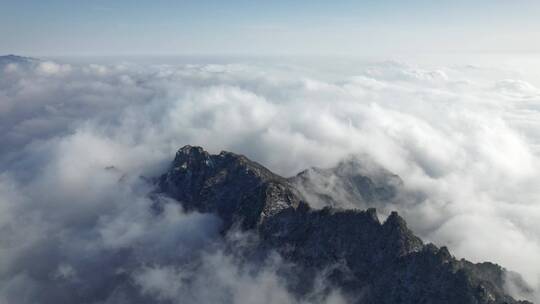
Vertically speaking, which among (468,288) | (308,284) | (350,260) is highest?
(468,288)

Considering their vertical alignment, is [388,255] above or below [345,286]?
above

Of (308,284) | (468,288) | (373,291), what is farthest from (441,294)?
(308,284)

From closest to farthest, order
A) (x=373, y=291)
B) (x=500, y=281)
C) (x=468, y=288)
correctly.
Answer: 1. (x=468, y=288)
2. (x=373, y=291)
3. (x=500, y=281)

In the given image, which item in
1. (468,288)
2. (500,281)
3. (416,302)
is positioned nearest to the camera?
(468,288)

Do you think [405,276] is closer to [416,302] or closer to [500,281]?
[416,302]

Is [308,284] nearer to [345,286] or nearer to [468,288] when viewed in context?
[345,286]

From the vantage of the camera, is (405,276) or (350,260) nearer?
(405,276)

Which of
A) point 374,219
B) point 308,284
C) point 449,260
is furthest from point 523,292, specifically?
point 308,284

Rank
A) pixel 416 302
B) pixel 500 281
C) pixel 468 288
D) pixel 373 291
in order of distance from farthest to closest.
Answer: pixel 500 281, pixel 373 291, pixel 416 302, pixel 468 288

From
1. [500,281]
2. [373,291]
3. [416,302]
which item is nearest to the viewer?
[416,302]
